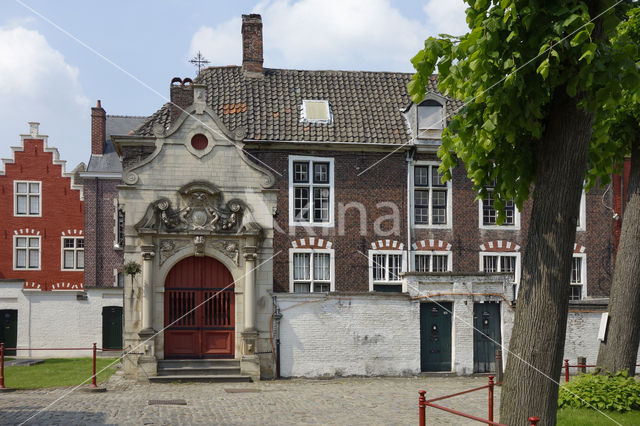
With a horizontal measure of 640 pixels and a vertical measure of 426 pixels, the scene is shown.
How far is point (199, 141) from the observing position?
20219 millimetres

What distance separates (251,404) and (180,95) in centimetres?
1220

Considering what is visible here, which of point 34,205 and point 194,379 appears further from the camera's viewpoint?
point 34,205

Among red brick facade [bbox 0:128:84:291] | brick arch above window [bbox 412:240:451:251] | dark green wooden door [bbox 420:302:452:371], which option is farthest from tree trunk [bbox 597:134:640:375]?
red brick facade [bbox 0:128:84:291]

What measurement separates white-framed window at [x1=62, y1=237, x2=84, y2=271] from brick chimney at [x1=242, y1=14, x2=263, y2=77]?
1506 centimetres

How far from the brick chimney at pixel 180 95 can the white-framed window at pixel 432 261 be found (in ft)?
30.5

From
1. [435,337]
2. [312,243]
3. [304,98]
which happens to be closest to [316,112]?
[304,98]

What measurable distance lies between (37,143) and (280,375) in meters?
23.2

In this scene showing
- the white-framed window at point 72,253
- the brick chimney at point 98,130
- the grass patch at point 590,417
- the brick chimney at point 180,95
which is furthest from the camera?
the brick chimney at point 98,130

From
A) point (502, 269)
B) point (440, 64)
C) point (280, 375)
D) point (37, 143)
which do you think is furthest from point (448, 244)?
point (37, 143)

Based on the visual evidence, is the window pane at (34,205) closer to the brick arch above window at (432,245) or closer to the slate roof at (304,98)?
the slate roof at (304,98)

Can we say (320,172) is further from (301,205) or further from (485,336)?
(485,336)

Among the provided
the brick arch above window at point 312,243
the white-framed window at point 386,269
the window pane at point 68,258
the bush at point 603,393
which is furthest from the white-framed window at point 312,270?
the window pane at point 68,258

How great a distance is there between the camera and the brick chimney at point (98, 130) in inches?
1481

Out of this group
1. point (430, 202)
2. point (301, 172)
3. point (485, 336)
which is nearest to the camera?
point (485, 336)
